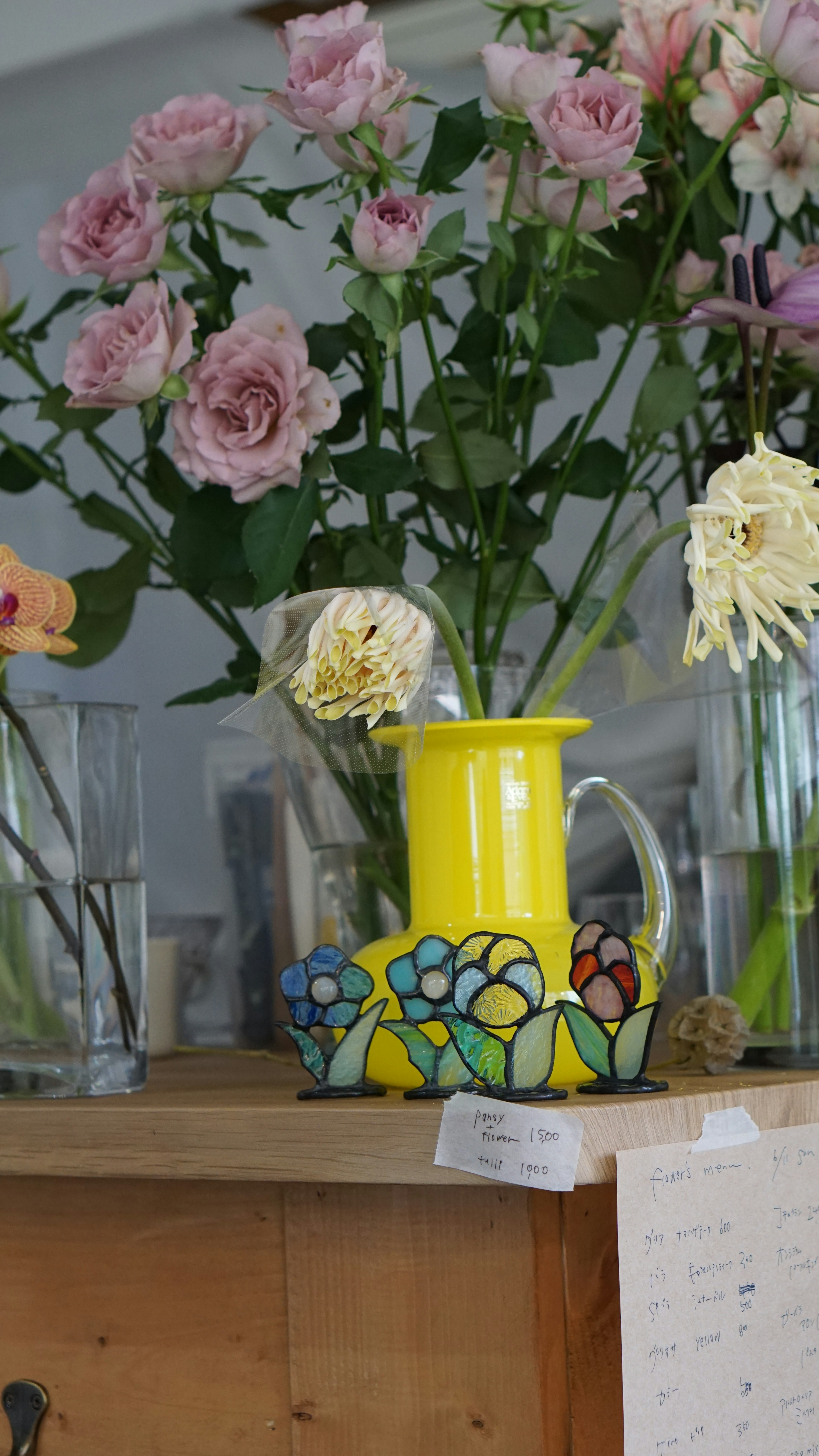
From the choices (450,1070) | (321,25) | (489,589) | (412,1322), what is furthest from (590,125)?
(412,1322)

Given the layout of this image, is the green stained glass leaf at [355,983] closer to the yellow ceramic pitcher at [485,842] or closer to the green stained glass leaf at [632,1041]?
the yellow ceramic pitcher at [485,842]

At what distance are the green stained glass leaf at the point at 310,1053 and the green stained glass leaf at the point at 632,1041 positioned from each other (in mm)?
137

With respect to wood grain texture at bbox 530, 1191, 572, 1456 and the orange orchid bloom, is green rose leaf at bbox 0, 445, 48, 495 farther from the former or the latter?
wood grain texture at bbox 530, 1191, 572, 1456

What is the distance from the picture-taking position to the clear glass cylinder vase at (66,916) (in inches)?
30.5

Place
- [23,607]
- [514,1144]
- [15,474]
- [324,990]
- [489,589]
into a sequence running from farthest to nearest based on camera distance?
[15,474], [489,589], [23,607], [324,990], [514,1144]

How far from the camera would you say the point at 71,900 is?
787 millimetres

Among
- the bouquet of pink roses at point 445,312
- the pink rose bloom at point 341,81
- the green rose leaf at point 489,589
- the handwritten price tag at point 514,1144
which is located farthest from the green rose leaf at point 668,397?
the handwritten price tag at point 514,1144

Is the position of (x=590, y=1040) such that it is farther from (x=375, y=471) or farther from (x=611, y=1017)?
(x=375, y=471)

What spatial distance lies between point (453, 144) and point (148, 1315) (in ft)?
2.09

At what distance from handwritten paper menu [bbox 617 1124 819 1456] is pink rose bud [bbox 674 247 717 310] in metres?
0.53

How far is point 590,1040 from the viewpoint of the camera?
0.61 m

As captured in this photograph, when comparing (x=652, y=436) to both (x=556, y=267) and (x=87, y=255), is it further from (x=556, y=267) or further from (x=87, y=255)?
(x=87, y=255)

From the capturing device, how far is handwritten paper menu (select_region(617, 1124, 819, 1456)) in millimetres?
565

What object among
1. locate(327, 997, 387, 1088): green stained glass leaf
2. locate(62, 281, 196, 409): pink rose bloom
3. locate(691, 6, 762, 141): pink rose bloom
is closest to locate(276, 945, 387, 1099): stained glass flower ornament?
locate(327, 997, 387, 1088): green stained glass leaf
